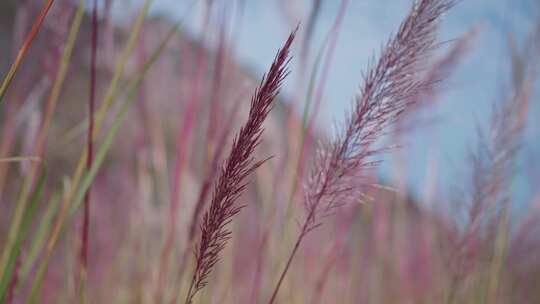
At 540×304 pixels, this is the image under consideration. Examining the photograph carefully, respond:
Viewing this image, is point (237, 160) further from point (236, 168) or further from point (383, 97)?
point (383, 97)

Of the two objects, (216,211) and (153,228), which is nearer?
(216,211)

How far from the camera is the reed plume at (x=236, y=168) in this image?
0.22 m

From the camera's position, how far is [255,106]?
0.22m

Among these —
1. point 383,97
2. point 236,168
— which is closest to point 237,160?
Answer: point 236,168

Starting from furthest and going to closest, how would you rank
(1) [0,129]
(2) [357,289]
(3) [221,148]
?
(1) [0,129] → (2) [357,289] → (3) [221,148]

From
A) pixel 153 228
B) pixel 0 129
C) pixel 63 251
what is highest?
pixel 0 129

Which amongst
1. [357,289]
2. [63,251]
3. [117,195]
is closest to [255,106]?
[357,289]

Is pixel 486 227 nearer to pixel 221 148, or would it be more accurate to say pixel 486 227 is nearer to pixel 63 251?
pixel 221 148

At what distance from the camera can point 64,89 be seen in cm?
60

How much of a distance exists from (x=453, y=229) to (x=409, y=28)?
0.41 metres

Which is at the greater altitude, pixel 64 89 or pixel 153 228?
pixel 64 89

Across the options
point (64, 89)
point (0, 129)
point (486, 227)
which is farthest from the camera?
point (0, 129)

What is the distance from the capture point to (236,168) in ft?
0.77

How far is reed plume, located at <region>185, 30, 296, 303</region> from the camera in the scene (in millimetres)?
218
